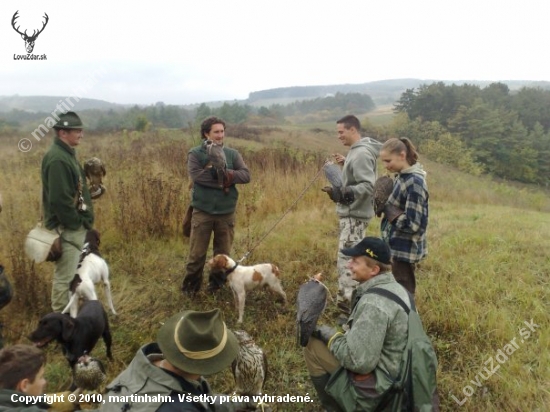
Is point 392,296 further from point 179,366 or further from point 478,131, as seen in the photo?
point 478,131

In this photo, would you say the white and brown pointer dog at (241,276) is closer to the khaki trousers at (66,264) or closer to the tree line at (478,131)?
the khaki trousers at (66,264)

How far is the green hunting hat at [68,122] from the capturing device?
11.0 feet

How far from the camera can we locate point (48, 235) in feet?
11.2

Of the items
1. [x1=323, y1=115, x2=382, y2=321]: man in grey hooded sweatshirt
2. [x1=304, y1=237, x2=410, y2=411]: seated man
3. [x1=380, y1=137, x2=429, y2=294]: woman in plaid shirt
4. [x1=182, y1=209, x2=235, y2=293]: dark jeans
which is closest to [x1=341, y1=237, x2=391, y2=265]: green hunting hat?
[x1=304, y1=237, x2=410, y2=411]: seated man

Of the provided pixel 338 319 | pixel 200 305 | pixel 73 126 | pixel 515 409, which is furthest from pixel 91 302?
pixel 515 409

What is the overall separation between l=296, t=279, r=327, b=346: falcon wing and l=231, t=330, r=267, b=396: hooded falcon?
0.34m

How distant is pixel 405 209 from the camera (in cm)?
329

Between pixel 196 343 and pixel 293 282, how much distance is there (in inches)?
130

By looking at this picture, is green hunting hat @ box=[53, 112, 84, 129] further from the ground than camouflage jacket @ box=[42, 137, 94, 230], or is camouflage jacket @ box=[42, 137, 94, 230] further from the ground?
green hunting hat @ box=[53, 112, 84, 129]

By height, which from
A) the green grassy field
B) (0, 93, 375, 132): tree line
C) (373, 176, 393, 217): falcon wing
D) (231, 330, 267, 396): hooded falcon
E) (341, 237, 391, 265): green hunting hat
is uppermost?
(0, 93, 375, 132): tree line

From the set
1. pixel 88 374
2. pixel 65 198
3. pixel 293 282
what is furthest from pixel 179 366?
pixel 293 282

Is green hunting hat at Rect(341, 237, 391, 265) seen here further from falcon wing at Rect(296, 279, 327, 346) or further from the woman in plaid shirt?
the woman in plaid shirt

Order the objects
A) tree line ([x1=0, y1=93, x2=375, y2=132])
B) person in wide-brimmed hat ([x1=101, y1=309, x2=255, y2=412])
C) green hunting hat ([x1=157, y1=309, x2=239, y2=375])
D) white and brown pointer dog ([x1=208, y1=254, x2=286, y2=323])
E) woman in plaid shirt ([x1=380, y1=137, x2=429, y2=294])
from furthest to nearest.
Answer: tree line ([x1=0, y1=93, x2=375, y2=132]), white and brown pointer dog ([x1=208, y1=254, x2=286, y2=323]), woman in plaid shirt ([x1=380, y1=137, x2=429, y2=294]), green hunting hat ([x1=157, y1=309, x2=239, y2=375]), person in wide-brimmed hat ([x1=101, y1=309, x2=255, y2=412])

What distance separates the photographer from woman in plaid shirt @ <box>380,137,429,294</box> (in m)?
3.24
